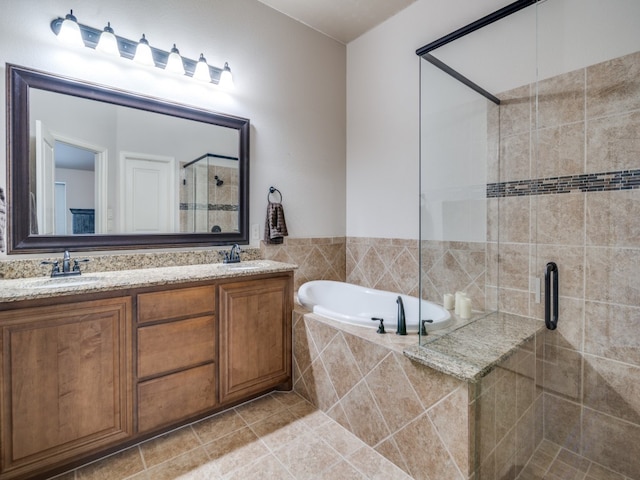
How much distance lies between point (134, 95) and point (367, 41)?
82.5 inches

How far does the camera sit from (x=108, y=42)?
6.30ft

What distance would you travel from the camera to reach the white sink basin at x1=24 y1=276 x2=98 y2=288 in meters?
1.53

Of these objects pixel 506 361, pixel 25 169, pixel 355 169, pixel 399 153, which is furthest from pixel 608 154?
pixel 25 169

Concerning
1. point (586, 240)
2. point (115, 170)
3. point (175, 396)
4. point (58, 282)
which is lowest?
point (175, 396)

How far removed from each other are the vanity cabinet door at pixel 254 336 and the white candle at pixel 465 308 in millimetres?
1087

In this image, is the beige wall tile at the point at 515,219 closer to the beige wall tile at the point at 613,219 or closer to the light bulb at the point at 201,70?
the beige wall tile at the point at 613,219

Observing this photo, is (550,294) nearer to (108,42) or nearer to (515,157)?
(515,157)

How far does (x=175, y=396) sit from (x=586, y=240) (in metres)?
2.33

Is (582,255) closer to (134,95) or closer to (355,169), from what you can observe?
(355,169)

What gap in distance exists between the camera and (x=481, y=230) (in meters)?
2.03

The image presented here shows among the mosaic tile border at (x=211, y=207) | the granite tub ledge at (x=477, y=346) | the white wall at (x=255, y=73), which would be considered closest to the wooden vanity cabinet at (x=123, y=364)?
the mosaic tile border at (x=211, y=207)

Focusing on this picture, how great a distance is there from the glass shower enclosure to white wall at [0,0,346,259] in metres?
1.26

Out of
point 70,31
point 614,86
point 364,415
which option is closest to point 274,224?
point 364,415

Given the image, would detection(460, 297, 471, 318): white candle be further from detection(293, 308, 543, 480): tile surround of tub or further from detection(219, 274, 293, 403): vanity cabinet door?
detection(219, 274, 293, 403): vanity cabinet door
